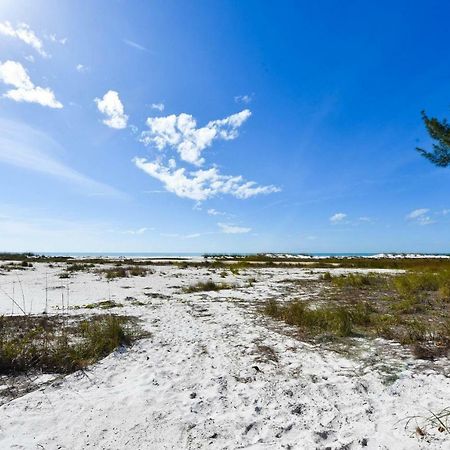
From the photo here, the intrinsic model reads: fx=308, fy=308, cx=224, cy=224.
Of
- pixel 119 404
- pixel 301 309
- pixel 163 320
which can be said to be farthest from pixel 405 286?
pixel 119 404

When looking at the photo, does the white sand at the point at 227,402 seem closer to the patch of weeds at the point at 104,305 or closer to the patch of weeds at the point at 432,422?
the patch of weeds at the point at 432,422

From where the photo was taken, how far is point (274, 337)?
6805 millimetres

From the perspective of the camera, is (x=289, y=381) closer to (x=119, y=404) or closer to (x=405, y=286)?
(x=119, y=404)

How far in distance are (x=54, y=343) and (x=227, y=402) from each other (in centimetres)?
406

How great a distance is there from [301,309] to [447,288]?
7.53 meters

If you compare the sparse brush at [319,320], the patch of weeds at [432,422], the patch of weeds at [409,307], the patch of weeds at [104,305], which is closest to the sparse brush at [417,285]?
the patch of weeds at [409,307]

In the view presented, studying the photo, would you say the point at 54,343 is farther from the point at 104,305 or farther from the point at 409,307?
the point at 409,307

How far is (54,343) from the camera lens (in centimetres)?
617

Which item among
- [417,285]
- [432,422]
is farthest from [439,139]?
[432,422]

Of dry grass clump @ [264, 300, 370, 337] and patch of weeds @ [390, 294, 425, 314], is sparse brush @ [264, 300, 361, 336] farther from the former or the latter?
patch of weeds @ [390, 294, 425, 314]

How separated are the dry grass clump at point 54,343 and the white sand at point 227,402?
0.35 metres

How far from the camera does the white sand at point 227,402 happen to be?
3225 millimetres

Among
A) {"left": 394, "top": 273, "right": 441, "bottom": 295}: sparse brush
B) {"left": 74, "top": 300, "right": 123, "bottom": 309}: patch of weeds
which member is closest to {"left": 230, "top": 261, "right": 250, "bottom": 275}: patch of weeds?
{"left": 394, "top": 273, "right": 441, "bottom": 295}: sparse brush

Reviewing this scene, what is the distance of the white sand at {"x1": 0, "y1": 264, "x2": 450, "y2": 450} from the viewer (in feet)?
10.6
